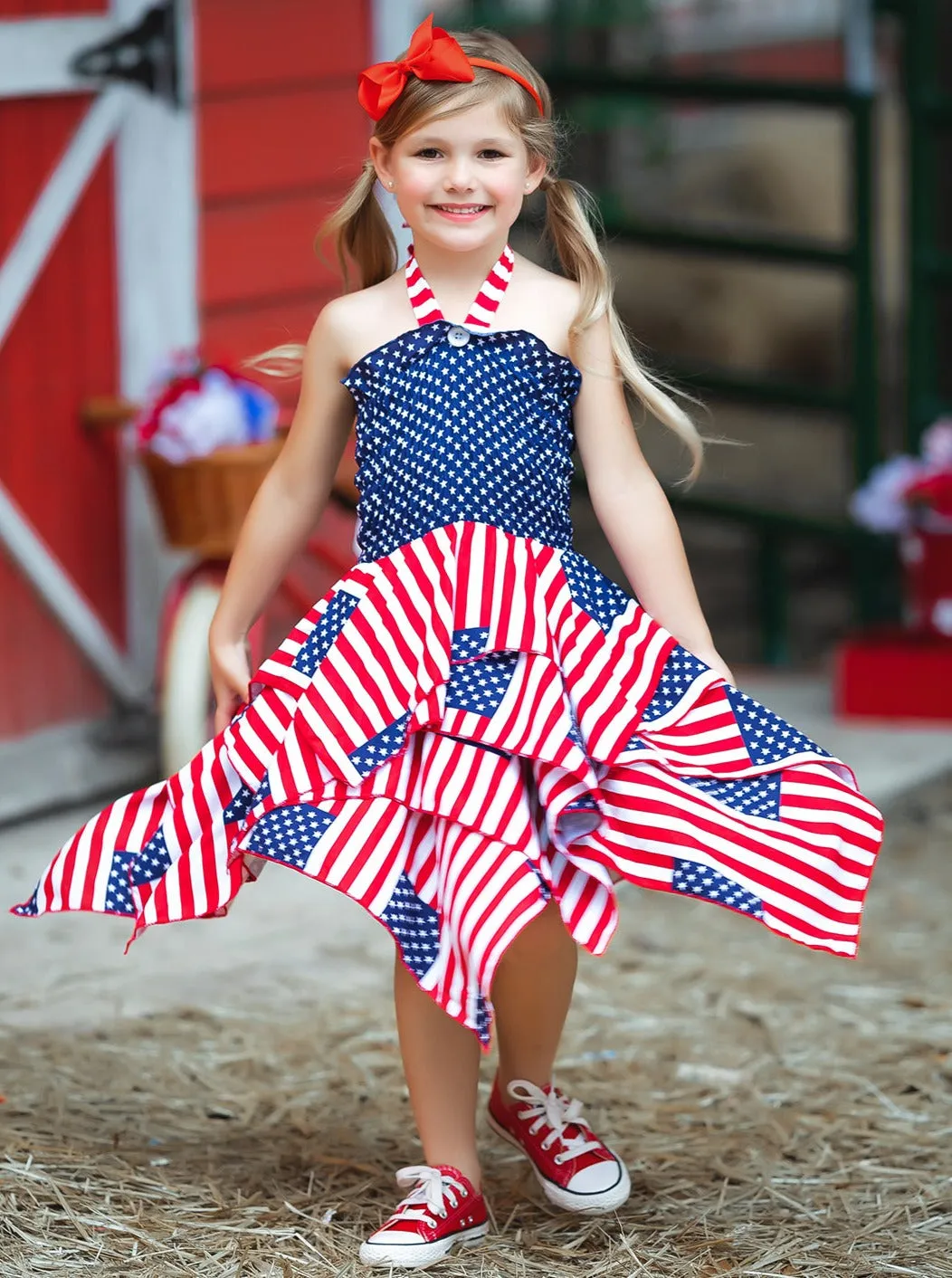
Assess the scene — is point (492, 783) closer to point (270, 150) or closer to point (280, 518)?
point (280, 518)

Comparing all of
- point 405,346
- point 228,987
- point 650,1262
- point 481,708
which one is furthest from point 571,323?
point 228,987

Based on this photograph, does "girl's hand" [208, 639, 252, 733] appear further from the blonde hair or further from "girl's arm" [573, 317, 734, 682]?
"girl's arm" [573, 317, 734, 682]

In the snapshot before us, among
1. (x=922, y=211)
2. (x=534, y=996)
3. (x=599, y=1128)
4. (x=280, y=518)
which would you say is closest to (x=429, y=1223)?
(x=534, y=996)

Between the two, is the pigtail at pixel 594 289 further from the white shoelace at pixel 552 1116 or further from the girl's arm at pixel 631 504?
the white shoelace at pixel 552 1116

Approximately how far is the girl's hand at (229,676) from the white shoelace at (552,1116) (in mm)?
586

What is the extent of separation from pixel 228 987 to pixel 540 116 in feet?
5.40

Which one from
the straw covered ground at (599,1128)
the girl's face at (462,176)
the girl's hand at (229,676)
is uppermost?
the girl's face at (462,176)

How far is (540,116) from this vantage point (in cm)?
231

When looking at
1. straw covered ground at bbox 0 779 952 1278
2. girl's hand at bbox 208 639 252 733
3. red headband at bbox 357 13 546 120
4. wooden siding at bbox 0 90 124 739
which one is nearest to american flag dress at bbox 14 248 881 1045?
girl's hand at bbox 208 639 252 733

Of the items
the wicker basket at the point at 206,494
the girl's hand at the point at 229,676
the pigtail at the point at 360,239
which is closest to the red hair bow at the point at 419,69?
the pigtail at the point at 360,239

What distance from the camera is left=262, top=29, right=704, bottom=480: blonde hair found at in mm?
2232

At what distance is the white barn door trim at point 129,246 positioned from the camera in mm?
4188

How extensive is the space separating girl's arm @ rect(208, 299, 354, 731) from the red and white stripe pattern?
0.17 metres

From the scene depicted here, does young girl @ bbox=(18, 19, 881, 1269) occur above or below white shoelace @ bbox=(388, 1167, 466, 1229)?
above
